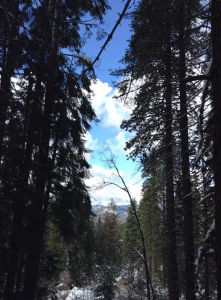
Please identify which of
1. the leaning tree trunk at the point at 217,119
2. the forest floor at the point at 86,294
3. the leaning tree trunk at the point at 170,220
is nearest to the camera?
the leaning tree trunk at the point at 217,119

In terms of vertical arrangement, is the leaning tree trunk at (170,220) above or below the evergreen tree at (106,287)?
above

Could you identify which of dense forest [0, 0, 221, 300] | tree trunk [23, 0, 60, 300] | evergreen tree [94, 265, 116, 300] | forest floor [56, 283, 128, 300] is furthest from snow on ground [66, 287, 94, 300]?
tree trunk [23, 0, 60, 300]

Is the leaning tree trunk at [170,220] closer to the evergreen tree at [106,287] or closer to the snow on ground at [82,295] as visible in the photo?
the evergreen tree at [106,287]

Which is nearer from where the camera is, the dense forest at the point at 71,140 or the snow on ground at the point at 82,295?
the dense forest at the point at 71,140

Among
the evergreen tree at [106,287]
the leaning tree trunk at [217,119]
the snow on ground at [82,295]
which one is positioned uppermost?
the leaning tree trunk at [217,119]

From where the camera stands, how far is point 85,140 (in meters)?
9.47

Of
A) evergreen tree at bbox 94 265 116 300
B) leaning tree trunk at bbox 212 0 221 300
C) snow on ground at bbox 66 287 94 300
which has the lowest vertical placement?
snow on ground at bbox 66 287 94 300

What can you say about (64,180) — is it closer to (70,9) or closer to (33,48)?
(33,48)

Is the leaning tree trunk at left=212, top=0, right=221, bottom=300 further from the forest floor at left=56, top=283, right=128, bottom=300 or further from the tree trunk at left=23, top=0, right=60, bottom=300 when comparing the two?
the forest floor at left=56, top=283, right=128, bottom=300

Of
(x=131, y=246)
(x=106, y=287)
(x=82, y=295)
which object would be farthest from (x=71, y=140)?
(x=82, y=295)

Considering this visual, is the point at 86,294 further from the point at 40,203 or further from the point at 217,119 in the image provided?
the point at 217,119

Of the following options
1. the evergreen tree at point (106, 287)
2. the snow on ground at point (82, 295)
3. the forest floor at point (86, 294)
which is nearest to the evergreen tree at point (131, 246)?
the evergreen tree at point (106, 287)

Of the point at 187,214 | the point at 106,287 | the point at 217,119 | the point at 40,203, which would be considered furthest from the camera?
the point at 106,287

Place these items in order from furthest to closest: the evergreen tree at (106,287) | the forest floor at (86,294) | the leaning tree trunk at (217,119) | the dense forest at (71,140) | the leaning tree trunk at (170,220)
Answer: the forest floor at (86,294) < the evergreen tree at (106,287) < the leaning tree trunk at (170,220) < the dense forest at (71,140) < the leaning tree trunk at (217,119)
